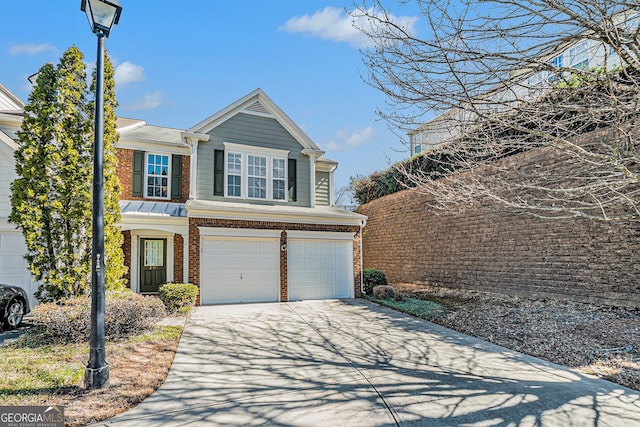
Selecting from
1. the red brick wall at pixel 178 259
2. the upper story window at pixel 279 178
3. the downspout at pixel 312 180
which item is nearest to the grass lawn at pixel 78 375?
the red brick wall at pixel 178 259

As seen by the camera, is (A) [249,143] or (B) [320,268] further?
(A) [249,143]

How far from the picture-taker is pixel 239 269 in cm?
1152

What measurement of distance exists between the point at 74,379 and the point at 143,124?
1292 cm

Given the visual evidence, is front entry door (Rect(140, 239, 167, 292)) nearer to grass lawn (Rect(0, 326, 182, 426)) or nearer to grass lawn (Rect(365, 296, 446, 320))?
grass lawn (Rect(0, 326, 182, 426))

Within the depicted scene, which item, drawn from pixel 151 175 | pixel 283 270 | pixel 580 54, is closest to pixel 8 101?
pixel 151 175

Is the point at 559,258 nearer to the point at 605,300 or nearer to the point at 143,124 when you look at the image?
the point at 605,300

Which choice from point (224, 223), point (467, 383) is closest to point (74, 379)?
point (467, 383)

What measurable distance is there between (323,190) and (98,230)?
11103 mm

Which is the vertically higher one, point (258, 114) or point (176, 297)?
point (258, 114)

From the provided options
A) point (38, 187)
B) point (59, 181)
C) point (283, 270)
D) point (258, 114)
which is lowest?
point (283, 270)

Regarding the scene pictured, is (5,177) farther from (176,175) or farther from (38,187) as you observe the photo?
(38,187)

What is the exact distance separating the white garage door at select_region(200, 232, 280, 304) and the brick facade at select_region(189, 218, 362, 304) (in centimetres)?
15

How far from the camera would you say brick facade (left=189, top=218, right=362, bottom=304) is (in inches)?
429

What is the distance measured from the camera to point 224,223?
11320 millimetres
